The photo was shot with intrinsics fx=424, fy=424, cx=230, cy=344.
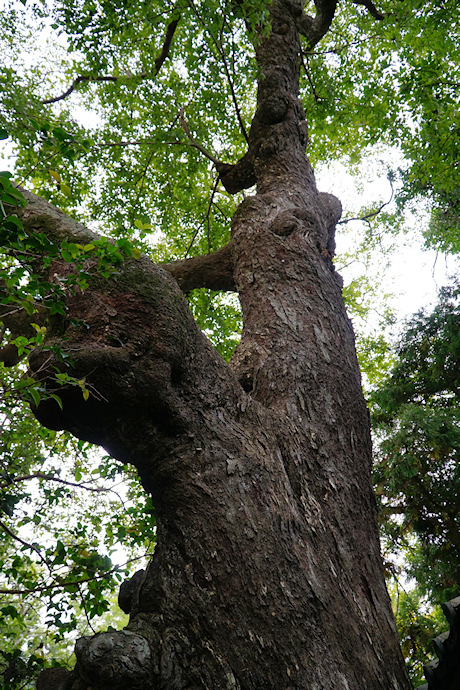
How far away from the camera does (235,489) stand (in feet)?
5.57

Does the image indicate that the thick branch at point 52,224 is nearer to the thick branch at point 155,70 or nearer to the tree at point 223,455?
the tree at point 223,455

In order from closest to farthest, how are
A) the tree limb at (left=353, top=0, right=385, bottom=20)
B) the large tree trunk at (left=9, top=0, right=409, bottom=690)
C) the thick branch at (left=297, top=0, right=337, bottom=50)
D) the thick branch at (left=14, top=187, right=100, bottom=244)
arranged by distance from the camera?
the large tree trunk at (left=9, top=0, right=409, bottom=690) < the thick branch at (left=14, top=187, right=100, bottom=244) < the thick branch at (left=297, top=0, right=337, bottom=50) < the tree limb at (left=353, top=0, right=385, bottom=20)

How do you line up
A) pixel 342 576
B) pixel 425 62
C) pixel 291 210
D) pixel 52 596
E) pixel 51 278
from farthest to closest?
pixel 425 62, pixel 291 210, pixel 52 596, pixel 51 278, pixel 342 576

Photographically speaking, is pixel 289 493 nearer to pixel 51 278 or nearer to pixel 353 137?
pixel 51 278

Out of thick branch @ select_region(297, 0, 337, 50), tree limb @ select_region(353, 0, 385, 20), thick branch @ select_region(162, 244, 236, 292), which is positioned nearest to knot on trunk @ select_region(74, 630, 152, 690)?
thick branch @ select_region(162, 244, 236, 292)

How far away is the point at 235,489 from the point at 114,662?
675 mm

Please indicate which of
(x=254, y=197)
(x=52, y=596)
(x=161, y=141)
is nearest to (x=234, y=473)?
(x=52, y=596)

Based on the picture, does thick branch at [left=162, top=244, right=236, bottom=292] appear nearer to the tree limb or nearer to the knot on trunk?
the knot on trunk

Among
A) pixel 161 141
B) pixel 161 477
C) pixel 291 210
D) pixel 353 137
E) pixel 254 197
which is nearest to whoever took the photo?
pixel 161 477

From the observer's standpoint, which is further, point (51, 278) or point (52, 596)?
point (52, 596)

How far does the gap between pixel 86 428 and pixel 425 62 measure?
5474 mm

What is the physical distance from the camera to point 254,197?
3.44 m

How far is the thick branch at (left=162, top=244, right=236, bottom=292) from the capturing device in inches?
142

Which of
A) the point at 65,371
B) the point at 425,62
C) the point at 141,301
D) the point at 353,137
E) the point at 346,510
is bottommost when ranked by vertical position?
the point at 346,510
